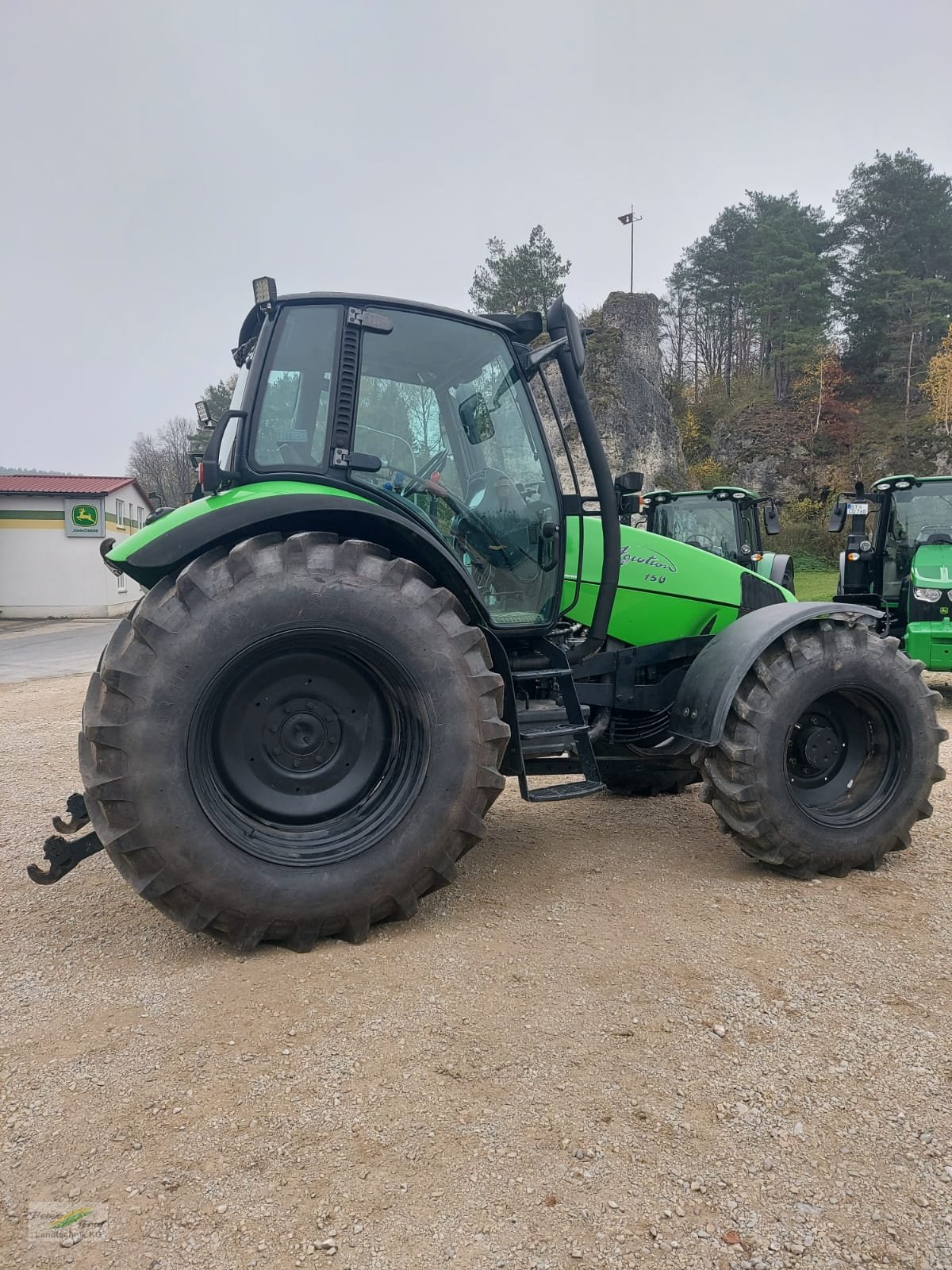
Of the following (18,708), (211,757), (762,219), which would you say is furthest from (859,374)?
(211,757)

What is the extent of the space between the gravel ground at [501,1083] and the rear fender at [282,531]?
1.36 m

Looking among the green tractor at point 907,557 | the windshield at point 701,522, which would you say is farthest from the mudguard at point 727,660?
the windshield at point 701,522

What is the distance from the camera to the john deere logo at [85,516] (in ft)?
94.6

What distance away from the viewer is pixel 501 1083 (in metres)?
2.10

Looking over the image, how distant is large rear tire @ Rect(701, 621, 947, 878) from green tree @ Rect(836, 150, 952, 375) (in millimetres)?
39976

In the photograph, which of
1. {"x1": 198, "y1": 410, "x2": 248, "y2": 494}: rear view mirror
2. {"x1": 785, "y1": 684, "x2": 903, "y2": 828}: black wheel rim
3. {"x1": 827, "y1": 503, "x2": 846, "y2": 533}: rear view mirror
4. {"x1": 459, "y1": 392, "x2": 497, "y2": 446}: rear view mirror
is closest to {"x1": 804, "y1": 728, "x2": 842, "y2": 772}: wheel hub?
{"x1": 785, "y1": 684, "x2": 903, "y2": 828}: black wheel rim

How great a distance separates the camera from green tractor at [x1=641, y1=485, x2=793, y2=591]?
11.5 metres

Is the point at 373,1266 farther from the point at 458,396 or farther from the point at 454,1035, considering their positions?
the point at 458,396

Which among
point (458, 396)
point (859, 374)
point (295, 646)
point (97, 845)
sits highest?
point (859, 374)

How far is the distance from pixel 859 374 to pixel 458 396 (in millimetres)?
42834

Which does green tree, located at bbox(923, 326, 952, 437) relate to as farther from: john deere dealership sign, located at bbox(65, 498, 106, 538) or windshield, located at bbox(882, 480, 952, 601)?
john deere dealership sign, located at bbox(65, 498, 106, 538)

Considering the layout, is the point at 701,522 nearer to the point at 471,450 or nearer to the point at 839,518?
the point at 839,518

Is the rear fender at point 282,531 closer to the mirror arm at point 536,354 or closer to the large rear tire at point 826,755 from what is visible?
the mirror arm at point 536,354

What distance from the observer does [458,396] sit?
3613 mm
